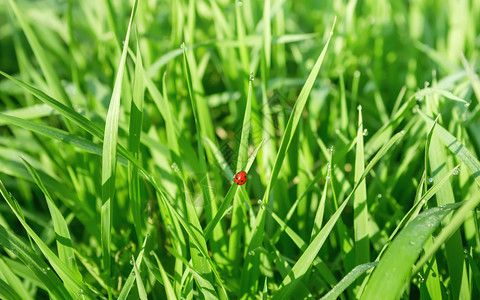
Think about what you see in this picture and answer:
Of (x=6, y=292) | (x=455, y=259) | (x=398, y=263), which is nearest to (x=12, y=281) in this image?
(x=6, y=292)

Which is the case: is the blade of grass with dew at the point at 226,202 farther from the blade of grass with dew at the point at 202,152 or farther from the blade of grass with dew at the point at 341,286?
the blade of grass with dew at the point at 341,286

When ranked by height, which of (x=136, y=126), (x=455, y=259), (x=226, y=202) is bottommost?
(x=455, y=259)

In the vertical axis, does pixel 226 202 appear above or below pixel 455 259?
above

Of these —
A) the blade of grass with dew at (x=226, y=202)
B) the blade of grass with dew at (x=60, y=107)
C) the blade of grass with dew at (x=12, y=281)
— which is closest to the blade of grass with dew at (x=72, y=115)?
the blade of grass with dew at (x=60, y=107)

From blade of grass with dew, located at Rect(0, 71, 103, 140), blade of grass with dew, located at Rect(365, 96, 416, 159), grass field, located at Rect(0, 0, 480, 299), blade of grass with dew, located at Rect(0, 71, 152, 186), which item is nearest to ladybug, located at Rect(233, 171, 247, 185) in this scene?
grass field, located at Rect(0, 0, 480, 299)

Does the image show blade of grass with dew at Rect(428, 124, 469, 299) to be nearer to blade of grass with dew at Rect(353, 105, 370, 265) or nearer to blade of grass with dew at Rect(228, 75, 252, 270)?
blade of grass with dew at Rect(353, 105, 370, 265)

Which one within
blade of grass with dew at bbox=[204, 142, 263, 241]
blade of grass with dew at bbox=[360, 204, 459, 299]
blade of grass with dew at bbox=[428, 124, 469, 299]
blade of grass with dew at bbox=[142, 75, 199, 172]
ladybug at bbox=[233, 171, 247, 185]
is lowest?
blade of grass with dew at bbox=[428, 124, 469, 299]

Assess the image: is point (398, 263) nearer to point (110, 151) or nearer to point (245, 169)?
point (245, 169)
